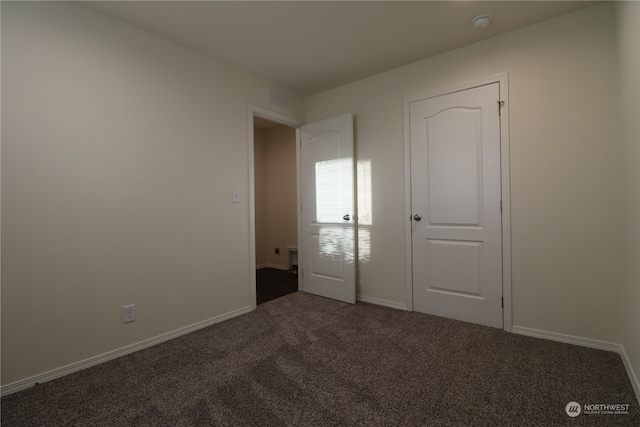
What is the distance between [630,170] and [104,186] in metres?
3.41

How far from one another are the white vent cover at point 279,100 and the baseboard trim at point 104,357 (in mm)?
2313

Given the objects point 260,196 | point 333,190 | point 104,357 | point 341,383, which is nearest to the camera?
point 341,383

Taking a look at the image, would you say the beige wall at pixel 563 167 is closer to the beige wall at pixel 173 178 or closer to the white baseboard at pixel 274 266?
the beige wall at pixel 173 178

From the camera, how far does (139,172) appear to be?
2201 millimetres

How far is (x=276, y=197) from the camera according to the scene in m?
5.37

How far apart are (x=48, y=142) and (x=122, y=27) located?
1021 millimetres

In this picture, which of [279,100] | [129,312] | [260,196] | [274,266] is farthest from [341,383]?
[260,196]

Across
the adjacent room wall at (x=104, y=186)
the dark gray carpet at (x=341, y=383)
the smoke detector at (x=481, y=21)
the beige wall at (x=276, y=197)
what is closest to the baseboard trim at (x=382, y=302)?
the dark gray carpet at (x=341, y=383)

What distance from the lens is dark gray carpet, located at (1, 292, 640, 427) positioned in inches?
56.3

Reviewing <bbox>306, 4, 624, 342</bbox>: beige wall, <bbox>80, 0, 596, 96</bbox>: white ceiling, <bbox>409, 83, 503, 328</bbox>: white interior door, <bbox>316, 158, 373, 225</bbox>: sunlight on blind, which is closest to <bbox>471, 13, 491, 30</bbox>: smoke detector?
<bbox>80, 0, 596, 96</bbox>: white ceiling

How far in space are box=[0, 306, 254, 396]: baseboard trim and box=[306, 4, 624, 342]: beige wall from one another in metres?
2.68

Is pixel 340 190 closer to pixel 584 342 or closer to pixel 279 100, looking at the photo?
pixel 279 100

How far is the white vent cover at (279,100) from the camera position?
322 centimetres

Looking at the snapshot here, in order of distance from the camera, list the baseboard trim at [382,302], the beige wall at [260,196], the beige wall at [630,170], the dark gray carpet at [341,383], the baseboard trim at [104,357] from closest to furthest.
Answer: the dark gray carpet at [341,383] → the beige wall at [630,170] → the baseboard trim at [104,357] → the baseboard trim at [382,302] → the beige wall at [260,196]
